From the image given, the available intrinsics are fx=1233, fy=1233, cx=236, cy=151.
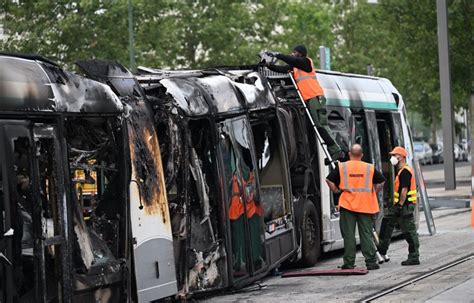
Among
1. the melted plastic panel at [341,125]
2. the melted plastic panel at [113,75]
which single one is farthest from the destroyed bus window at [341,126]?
the melted plastic panel at [113,75]

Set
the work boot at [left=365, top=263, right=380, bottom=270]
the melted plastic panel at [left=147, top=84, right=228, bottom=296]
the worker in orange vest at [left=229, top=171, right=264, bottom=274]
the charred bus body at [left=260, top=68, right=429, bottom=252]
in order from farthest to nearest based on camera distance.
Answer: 1. the charred bus body at [left=260, top=68, right=429, bottom=252]
2. the work boot at [left=365, top=263, right=380, bottom=270]
3. the worker in orange vest at [left=229, top=171, right=264, bottom=274]
4. the melted plastic panel at [left=147, top=84, right=228, bottom=296]

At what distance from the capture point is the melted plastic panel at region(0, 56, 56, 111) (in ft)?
32.2

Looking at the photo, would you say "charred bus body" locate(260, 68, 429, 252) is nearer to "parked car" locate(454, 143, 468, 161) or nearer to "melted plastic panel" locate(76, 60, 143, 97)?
"melted plastic panel" locate(76, 60, 143, 97)

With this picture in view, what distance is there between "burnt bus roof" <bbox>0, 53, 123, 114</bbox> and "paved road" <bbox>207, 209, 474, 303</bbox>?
351 cm

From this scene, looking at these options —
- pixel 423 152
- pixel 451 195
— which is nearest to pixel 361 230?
pixel 451 195

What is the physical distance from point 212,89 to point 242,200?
1342 mm

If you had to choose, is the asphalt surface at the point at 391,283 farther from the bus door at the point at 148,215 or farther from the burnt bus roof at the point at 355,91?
the burnt bus roof at the point at 355,91

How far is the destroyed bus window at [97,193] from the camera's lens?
10875 millimetres

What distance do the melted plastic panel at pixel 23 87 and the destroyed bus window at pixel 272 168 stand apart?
561 cm

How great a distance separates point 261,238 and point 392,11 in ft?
107

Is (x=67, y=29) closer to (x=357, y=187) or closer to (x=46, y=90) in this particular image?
(x=357, y=187)

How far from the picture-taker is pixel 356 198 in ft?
54.0

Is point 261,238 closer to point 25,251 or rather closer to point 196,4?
point 25,251

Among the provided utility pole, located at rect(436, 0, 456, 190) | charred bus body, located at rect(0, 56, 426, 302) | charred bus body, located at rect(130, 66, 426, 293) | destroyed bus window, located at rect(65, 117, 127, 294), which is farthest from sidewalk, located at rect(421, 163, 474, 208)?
destroyed bus window, located at rect(65, 117, 127, 294)
